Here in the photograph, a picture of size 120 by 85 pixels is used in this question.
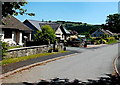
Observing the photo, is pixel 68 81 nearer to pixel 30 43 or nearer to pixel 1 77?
pixel 1 77

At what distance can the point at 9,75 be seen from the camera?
9609 millimetres

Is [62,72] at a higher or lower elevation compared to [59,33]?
lower

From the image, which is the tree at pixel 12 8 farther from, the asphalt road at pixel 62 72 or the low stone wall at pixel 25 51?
the low stone wall at pixel 25 51

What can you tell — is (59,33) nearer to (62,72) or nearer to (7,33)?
(7,33)

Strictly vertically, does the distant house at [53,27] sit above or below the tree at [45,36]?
above

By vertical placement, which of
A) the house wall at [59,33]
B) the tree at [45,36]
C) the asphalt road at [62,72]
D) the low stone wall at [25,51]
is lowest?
the asphalt road at [62,72]

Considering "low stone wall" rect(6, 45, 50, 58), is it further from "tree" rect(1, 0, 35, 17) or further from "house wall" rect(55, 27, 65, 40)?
"house wall" rect(55, 27, 65, 40)

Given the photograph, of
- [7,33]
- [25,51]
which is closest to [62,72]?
[25,51]

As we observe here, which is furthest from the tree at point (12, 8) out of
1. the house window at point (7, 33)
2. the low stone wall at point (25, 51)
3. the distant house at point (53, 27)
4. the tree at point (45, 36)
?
the distant house at point (53, 27)

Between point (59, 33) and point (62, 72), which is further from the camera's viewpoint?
point (59, 33)

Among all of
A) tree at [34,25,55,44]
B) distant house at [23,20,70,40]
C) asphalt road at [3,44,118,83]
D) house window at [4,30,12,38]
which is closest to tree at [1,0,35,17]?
asphalt road at [3,44,118,83]

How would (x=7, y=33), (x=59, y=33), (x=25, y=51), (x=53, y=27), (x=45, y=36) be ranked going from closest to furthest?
(x=25, y=51), (x=45, y=36), (x=7, y=33), (x=53, y=27), (x=59, y=33)

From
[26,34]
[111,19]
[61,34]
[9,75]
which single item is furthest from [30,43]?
[111,19]

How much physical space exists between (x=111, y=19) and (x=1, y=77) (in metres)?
126
